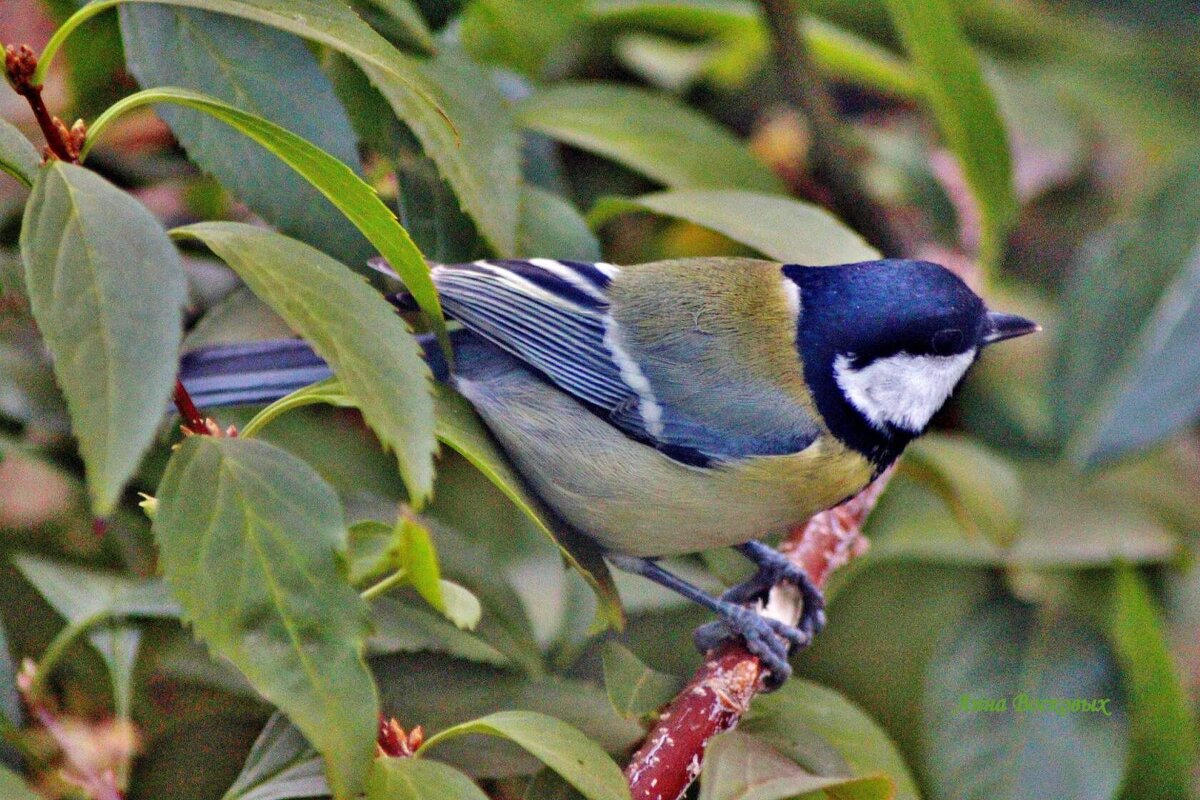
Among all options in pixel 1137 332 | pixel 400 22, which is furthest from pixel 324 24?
pixel 1137 332

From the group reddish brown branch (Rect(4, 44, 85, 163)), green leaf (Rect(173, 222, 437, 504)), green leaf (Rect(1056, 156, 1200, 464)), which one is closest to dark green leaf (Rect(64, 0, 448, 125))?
reddish brown branch (Rect(4, 44, 85, 163))

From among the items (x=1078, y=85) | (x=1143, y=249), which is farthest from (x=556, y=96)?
(x=1078, y=85)

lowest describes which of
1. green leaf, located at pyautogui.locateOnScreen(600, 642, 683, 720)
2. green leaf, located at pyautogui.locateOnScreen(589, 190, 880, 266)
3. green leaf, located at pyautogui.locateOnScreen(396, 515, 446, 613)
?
green leaf, located at pyautogui.locateOnScreen(600, 642, 683, 720)

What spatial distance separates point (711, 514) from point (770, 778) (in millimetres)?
491

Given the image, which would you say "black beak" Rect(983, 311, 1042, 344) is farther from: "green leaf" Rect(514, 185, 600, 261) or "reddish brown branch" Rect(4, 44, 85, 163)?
"reddish brown branch" Rect(4, 44, 85, 163)

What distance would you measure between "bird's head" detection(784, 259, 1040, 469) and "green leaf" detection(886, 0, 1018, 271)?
474 mm

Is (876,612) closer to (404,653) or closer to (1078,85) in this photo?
(404,653)

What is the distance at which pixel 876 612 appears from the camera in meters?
2.39

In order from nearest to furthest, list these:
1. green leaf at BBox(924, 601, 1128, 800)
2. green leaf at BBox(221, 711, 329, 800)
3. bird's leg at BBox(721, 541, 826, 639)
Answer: green leaf at BBox(221, 711, 329, 800) → bird's leg at BBox(721, 541, 826, 639) → green leaf at BBox(924, 601, 1128, 800)

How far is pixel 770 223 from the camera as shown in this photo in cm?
161

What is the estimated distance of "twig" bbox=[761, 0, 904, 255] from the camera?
2.36m

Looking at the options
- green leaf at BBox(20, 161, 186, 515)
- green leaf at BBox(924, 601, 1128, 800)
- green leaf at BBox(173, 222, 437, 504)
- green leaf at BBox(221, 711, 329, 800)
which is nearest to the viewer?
green leaf at BBox(20, 161, 186, 515)

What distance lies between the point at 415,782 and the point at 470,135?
89 cm

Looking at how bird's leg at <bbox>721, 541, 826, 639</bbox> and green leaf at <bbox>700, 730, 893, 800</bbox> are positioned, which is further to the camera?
bird's leg at <bbox>721, 541, 826, 639</bbox>
